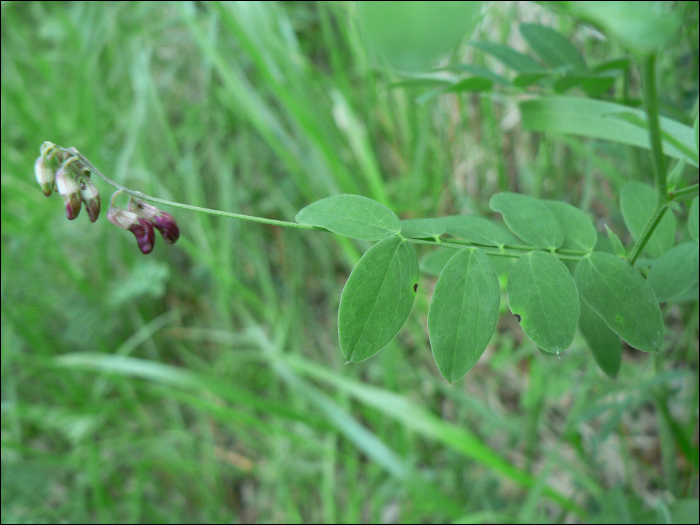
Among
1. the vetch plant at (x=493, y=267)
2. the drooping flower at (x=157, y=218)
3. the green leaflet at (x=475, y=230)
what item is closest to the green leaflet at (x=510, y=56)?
the vetch plant at (x=493, y=267)

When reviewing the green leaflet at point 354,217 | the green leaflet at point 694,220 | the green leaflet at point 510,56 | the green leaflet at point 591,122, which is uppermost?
the green leaflet at point 510,56

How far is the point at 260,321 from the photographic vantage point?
1622 mm

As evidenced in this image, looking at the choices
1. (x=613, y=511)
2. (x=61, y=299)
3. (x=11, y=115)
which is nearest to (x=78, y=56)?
(x=11, y=115)

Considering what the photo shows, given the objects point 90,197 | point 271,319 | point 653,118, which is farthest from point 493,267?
point 271,319

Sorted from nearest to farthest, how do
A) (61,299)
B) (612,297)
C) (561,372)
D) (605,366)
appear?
(612,297) → (605,366) → (561,372) → (61,299)

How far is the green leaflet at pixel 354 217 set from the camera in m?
0.38

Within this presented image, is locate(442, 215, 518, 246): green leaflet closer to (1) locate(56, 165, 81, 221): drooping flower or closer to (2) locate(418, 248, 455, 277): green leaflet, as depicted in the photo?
(2) locate(418, 248, 455, 277): green leaflet

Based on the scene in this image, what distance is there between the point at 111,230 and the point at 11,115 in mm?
448

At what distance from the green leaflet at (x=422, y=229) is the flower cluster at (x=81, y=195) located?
24 cm

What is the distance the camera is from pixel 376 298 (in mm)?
Answer: 376

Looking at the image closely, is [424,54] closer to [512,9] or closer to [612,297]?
[612,297]

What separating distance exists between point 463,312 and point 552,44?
44cm

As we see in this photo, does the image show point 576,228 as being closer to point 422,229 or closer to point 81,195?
point 422,229

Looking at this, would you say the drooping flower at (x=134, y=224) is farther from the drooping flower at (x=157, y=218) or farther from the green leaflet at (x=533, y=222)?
the green leaflet at (x=533, y=222)
